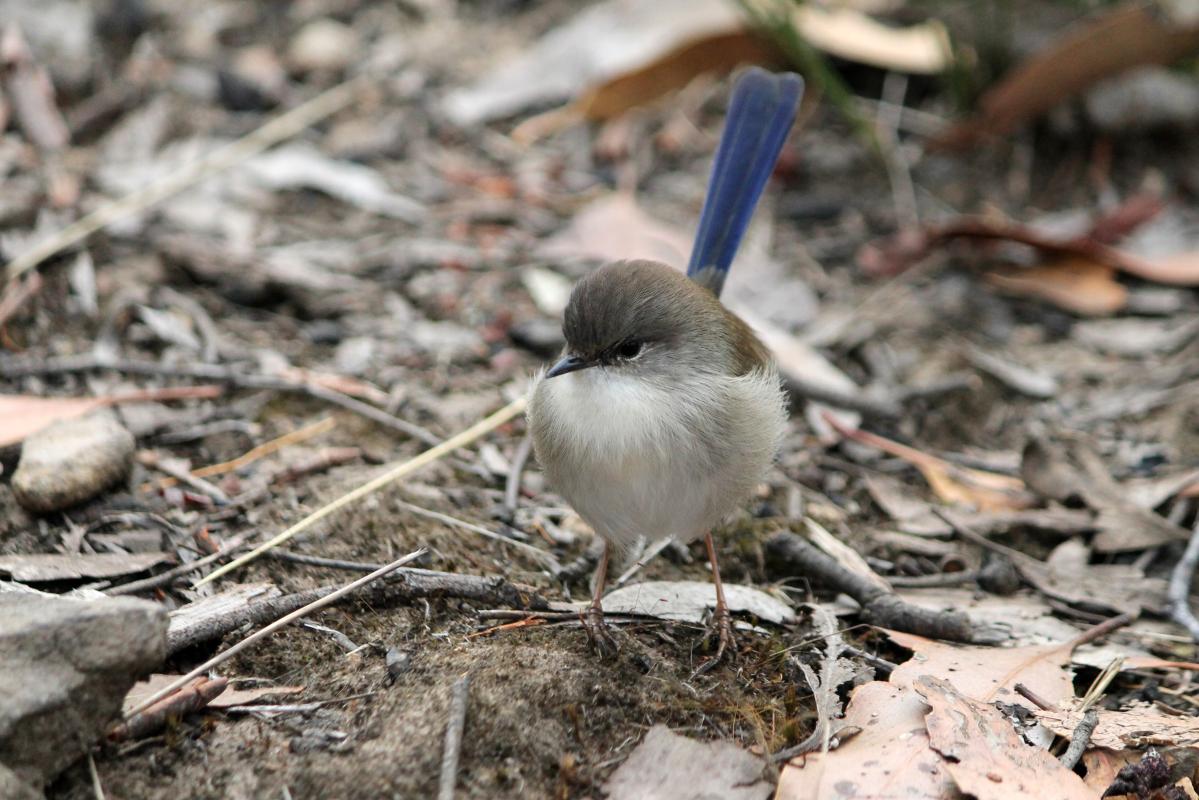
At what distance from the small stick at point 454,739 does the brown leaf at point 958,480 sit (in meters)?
2.37

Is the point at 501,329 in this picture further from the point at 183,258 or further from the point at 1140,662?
the point at 1140,662

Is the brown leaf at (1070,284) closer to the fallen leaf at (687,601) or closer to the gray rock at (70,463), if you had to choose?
the fallen leaf at (687,601)

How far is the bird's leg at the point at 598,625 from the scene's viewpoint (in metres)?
3.29

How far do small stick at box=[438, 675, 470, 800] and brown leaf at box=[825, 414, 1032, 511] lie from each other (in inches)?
93.5

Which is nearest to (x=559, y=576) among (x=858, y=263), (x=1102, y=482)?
(x=1102, y=482)

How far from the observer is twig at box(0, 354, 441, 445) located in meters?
4.34

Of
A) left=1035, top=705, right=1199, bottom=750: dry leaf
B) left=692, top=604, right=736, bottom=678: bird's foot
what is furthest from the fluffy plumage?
left=1035, top=705, right=1199, bottom=750: dry leaf

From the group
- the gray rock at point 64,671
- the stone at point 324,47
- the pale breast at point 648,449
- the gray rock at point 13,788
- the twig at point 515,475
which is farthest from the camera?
the stone at point 324,47

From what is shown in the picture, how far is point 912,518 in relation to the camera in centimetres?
441

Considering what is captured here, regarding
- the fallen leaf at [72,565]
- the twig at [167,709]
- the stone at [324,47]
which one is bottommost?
the twig at [167,709]

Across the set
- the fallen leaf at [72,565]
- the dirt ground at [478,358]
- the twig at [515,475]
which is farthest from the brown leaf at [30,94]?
the fallen leaf at [72,565]

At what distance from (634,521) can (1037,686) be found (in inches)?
47.9

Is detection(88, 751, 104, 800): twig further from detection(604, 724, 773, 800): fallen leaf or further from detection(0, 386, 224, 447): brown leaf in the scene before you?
detection(0, 386, 224, 447): brown leaf

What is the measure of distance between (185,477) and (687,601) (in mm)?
1688
